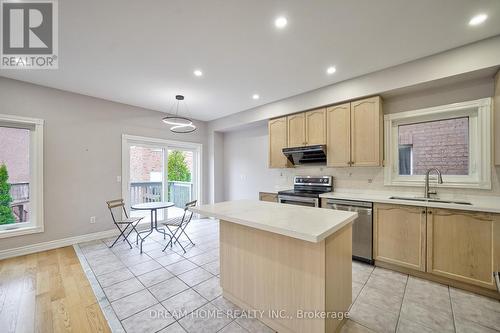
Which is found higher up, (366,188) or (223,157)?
(223,157)

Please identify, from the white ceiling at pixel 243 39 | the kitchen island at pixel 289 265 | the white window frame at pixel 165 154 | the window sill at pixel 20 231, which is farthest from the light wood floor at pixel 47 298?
the white ceiling at pixel 243 39

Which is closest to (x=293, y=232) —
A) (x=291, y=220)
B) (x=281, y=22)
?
Result: (x=291, y=220)

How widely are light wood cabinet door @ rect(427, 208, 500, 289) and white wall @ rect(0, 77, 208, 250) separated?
520 cm

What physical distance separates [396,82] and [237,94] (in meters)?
2.46

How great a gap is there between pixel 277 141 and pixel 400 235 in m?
2.49

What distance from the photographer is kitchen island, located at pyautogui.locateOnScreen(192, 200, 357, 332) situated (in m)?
1.35

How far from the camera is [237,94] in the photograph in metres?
3.70

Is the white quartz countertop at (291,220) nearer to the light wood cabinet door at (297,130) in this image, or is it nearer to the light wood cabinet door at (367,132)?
the light wood cabinet door at (367,132)

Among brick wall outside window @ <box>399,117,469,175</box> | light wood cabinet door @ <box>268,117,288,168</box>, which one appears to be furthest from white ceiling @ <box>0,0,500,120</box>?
brick wall outside window @ <box>399,117,469,175</box>

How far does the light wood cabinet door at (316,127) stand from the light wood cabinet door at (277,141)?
1.59 feet

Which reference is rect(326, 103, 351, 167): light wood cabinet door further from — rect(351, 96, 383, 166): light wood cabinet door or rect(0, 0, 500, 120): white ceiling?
rect(0, 0, 500, 120): white ceiling

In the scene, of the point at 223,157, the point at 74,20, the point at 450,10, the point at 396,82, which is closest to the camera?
the point at 450,10

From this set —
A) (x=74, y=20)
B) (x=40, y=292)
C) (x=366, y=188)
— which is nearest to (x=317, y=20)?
(x=74, y=20)

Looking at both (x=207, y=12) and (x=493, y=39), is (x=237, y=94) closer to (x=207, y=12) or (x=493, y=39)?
(x=207, y=12)
